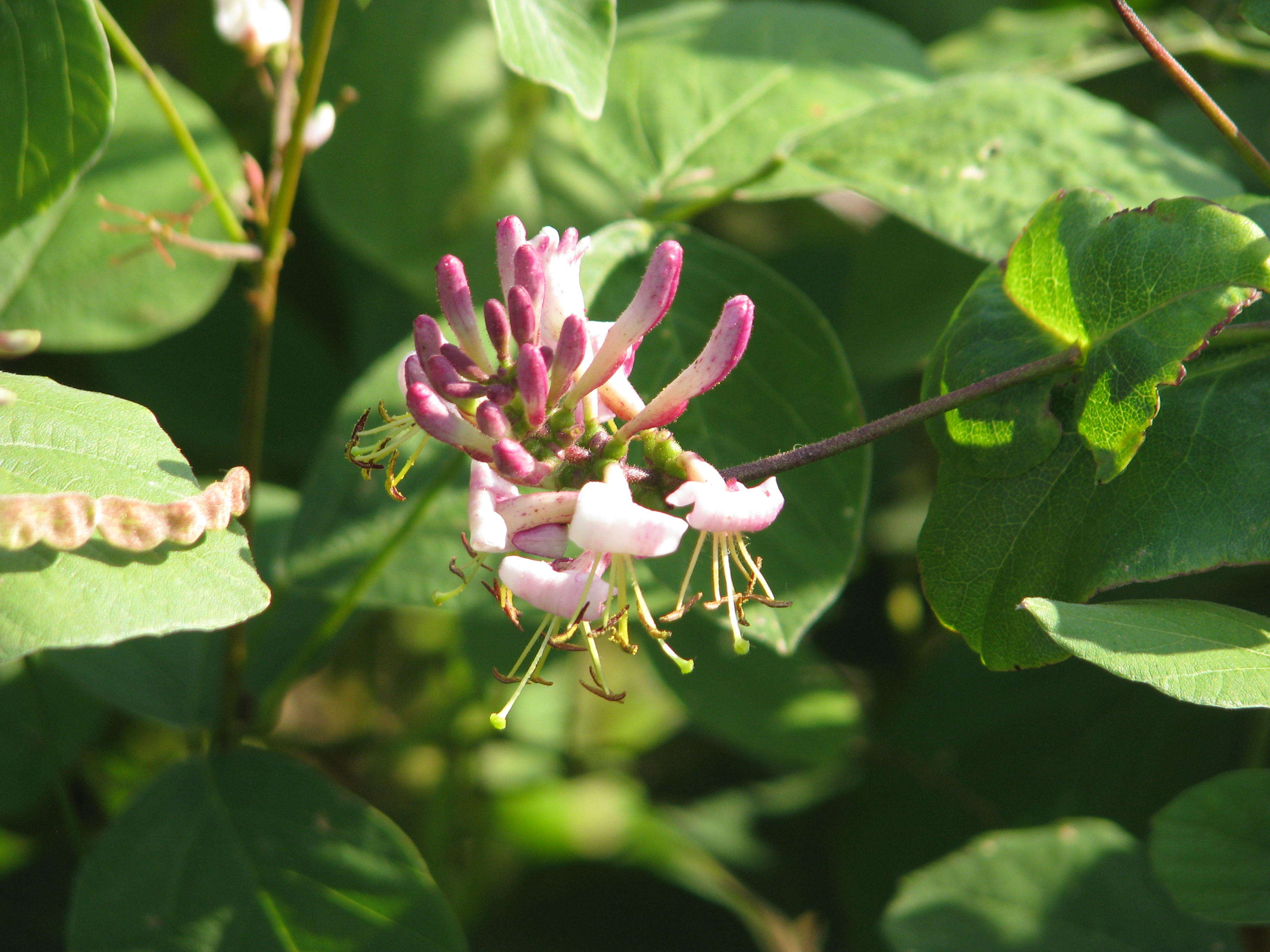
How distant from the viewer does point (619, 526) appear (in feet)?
1.70

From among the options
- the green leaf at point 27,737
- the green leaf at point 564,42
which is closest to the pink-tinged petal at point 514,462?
the green leaf at point 564,42

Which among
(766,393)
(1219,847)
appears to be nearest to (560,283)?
(766,393)

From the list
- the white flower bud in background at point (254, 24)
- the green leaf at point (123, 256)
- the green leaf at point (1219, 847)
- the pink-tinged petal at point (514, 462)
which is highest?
the white flower bud in background at point (254, 24)

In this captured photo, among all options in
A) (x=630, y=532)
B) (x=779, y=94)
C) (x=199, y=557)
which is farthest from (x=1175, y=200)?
(x=199, y=557)

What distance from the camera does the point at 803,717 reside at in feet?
3.83

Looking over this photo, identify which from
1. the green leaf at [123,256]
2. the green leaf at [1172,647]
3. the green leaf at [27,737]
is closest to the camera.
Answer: the green leaf at [1172,647]

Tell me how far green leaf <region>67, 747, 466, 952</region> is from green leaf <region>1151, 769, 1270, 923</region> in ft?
1.85

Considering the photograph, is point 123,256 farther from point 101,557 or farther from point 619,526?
point 619,526

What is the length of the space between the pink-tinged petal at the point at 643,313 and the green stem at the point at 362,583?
0.30 meters

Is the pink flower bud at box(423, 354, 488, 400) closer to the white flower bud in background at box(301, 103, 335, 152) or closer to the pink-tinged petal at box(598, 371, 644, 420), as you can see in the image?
the pink-tinged petal at box(598, 371, 644, 420)

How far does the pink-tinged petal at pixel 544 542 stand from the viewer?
57 centimetres

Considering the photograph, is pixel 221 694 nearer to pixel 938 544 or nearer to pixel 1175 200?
pixel 938 544

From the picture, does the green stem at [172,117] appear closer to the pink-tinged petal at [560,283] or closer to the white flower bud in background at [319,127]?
the white flower bud in background at [319,127]

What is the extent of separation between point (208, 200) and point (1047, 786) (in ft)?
3.61
